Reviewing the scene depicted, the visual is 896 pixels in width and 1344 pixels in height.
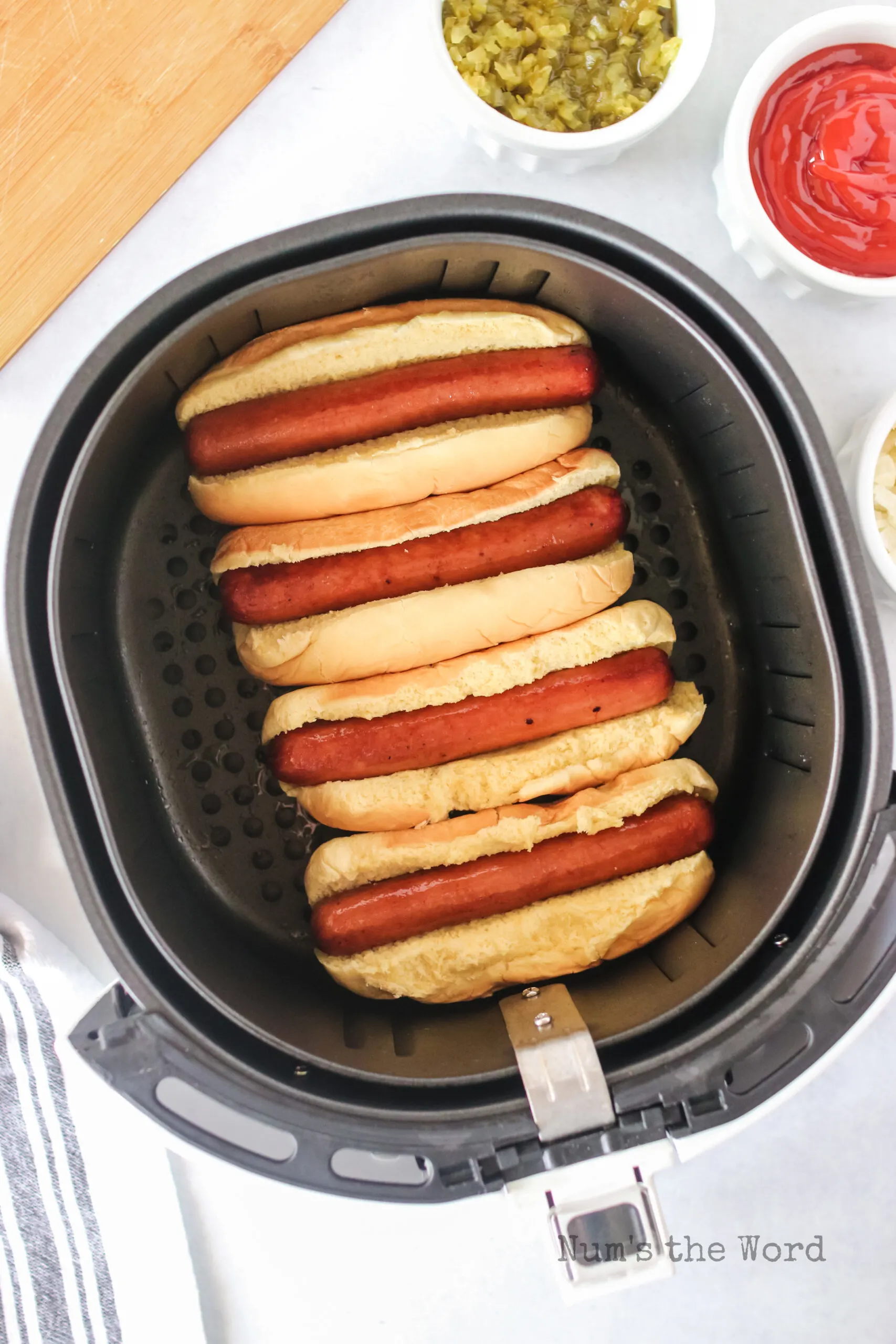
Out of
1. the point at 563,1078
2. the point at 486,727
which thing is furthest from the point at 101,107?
the point at 563,1078

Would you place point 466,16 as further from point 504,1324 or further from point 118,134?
point 504,1324

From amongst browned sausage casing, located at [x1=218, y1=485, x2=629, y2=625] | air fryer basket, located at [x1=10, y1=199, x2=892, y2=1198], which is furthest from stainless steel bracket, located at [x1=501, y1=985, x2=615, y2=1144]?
browned sausage casing, located at [x1=218, y1=485, x2=629, y2=625]

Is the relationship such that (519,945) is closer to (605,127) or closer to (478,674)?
(478,674)

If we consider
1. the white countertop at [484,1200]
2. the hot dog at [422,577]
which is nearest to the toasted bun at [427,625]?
the hot dog at [422,577]

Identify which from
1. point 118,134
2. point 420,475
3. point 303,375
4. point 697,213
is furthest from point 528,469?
point 118,134

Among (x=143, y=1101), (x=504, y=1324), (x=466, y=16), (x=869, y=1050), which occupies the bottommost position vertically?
(x=504, y=1324)
